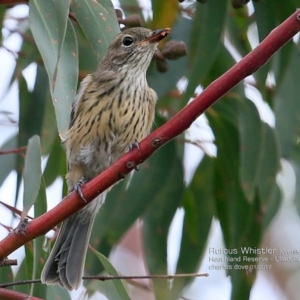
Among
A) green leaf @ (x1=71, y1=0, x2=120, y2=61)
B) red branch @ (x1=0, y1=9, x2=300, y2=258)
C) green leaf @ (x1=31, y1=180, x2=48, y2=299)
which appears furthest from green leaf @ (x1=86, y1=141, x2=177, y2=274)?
red branch @ (x1=0, y1=9, x2=300, y2=258)

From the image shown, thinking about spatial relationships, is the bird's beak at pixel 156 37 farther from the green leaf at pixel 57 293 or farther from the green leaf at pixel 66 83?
the green leaf at pixel 57 293

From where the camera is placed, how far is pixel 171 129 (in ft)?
5.24

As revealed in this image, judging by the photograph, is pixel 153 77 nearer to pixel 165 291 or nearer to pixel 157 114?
pixel 157 114

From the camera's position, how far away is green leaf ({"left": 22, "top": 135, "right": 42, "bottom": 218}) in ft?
6.07

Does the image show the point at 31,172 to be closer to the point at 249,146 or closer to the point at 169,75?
the point at 249,146

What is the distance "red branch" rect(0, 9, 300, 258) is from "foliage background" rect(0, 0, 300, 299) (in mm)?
854

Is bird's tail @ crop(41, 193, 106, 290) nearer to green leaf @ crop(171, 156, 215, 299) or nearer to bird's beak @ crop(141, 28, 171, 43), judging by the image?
green leaf @ crop(171, 156, 215, 299)

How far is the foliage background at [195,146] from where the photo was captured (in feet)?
9.53

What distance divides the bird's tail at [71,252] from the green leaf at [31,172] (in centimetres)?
46

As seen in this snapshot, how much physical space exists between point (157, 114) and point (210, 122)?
0.85 feet

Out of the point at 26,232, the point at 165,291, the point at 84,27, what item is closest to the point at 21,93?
the point at 84,27

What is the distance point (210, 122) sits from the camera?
338 cm

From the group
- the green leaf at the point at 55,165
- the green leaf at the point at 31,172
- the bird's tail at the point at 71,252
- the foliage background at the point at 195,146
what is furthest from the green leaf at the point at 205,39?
the green leaf at the point at 31,172

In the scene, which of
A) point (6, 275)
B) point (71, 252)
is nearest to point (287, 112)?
point (71, 252)
